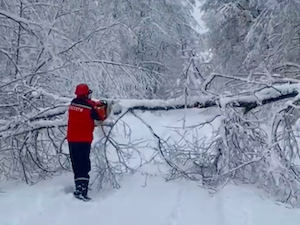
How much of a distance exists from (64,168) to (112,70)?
1.92 meters

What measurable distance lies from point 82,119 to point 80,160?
57 centimetres

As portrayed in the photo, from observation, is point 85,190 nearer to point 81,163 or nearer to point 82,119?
point 81,163

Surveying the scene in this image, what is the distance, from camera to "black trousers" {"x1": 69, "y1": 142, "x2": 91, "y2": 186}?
667cm

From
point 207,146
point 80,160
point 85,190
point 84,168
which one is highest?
point 207,146

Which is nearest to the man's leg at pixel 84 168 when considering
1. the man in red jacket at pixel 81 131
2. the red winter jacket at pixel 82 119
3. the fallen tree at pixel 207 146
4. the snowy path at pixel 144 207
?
the man in red jacket at pixel 81 131

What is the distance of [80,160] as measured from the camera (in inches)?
265

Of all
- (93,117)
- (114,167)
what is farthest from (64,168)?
(93,117)

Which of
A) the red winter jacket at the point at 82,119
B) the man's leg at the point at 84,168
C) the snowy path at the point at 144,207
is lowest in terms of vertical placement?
the snowy path at the point at 144,207

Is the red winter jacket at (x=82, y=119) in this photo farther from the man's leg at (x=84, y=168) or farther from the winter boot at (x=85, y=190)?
the winter boot at (x=85, y=190)

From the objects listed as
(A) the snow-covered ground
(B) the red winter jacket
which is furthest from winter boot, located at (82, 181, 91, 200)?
(B) the red winter jacket

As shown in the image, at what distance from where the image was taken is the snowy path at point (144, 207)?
5629mm

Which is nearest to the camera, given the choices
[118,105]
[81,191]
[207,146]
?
[81,191]

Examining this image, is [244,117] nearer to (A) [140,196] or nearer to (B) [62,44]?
(A) [140,196]

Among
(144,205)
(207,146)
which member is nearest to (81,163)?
(144,205)
